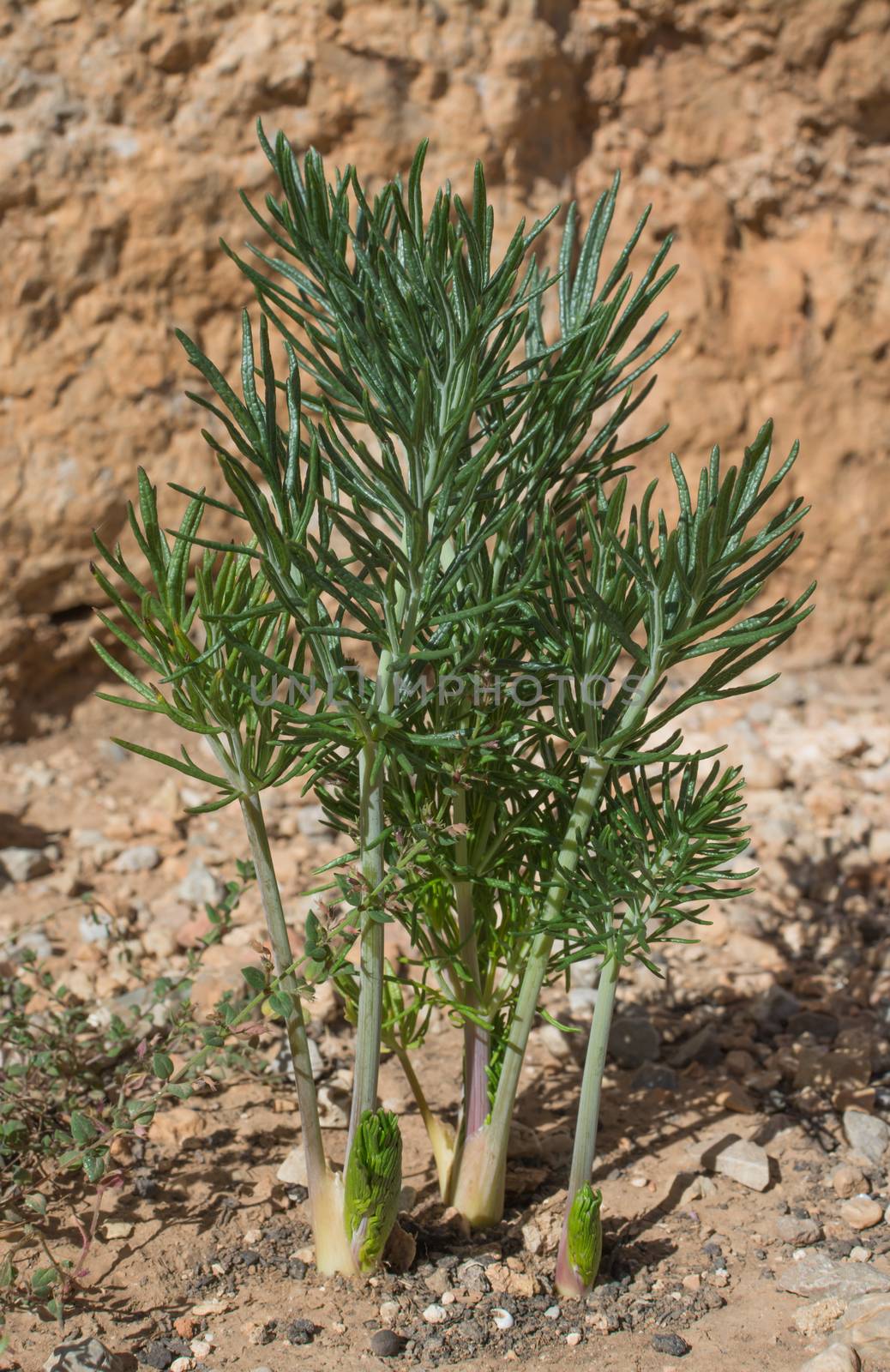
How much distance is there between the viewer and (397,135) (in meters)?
3.55

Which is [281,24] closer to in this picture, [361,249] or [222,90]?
[222,90]

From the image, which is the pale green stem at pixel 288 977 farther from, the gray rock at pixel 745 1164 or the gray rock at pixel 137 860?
the gray rock at pixel 137 860

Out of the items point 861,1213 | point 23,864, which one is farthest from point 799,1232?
point 23,864

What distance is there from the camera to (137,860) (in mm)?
3016

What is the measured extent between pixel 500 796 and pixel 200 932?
3.94ft

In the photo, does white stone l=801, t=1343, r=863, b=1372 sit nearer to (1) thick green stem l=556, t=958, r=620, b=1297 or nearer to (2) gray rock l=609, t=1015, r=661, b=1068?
(1) thick green stem l=556, t=958, r=620, b=1297

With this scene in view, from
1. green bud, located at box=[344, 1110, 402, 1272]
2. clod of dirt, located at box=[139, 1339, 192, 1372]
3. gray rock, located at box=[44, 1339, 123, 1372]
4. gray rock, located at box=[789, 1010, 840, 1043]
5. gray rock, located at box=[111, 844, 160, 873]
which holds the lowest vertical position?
gray rock, located at box=[111, 844, 160, 873]

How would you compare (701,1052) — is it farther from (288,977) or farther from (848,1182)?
(288,977)

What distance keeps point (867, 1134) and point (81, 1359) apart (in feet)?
3.97

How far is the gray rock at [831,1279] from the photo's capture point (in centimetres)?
163

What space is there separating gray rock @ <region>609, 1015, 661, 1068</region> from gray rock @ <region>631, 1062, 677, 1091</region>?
51 millimetres

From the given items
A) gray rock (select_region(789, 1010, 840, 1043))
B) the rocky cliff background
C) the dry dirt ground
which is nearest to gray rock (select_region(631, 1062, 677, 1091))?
the dry dirt ground

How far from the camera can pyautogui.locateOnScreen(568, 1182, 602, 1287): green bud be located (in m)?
1.61

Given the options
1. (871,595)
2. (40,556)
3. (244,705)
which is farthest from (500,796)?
(871,595)
